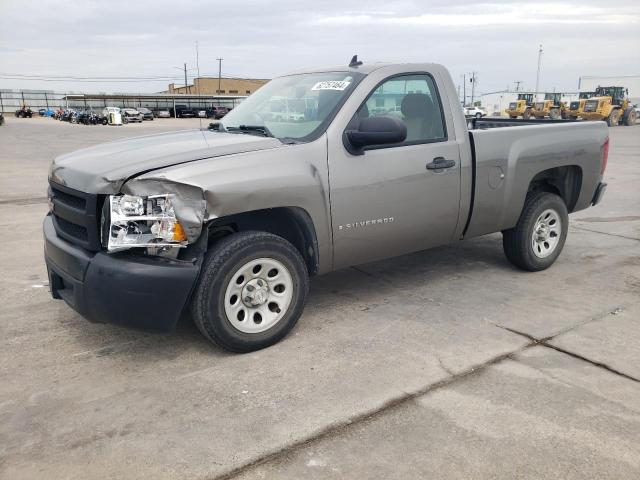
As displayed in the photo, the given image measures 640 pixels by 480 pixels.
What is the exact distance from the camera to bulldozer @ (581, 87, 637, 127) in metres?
33.5

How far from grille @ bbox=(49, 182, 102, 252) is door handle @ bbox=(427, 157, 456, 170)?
2399mm

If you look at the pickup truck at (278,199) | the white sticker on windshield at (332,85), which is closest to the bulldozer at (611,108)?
the pickup truck at (278,199)

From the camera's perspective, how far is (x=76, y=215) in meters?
3.42

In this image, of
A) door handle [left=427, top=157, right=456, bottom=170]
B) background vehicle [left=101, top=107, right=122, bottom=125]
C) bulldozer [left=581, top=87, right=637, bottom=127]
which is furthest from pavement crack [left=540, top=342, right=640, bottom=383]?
background vehicle [left=101, top=107, right=122, bottom=125]

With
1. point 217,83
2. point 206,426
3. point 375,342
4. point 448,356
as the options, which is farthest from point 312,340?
point 217,83

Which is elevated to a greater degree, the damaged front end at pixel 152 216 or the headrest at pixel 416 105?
the headrest at pixel 416 105

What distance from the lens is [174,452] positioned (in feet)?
8.77

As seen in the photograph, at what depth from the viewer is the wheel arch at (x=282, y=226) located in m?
3.63

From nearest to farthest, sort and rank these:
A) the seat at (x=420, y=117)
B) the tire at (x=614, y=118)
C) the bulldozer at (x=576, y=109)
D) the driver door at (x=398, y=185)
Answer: the driver door at (x=398, y=185) < the seat at (x=420, y=117) < the bulldozer at (x=576, y=109) < the tire at (x=614, y=118)

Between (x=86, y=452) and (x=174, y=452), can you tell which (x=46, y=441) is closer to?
(x=86, y=452)

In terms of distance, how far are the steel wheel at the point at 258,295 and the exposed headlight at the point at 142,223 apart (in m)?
0.49

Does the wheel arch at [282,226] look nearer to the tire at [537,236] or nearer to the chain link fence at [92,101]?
the tire at [537,236]

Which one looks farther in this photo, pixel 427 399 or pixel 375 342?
pixel 375 342

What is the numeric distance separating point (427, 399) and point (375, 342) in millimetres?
783
